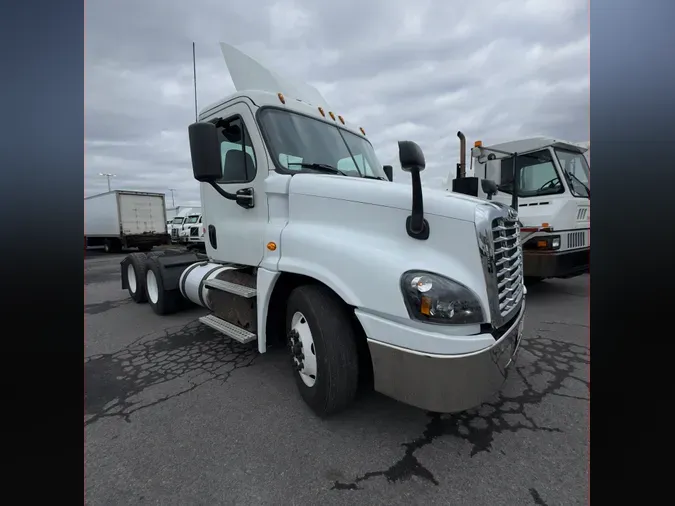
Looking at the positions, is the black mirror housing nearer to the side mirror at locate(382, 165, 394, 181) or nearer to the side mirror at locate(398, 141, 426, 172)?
the side mirror at locate(382, 165, 394, 181)

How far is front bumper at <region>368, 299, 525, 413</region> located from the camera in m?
2.01

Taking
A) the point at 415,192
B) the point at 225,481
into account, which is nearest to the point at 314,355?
the point at 225,481

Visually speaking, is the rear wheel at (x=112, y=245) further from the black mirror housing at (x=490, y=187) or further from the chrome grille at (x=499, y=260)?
the chrome grille at (x=499, y=260)

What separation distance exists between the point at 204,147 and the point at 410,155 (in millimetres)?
1736

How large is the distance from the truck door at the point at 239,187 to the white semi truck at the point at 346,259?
17 millimetres

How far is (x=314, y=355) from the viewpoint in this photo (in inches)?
103

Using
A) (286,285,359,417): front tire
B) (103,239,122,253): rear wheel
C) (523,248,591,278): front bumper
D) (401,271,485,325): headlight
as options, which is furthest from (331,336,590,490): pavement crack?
(103,239,122,253): rear wheel

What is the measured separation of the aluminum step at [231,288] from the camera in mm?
3297

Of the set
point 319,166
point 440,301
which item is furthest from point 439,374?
point 319,166

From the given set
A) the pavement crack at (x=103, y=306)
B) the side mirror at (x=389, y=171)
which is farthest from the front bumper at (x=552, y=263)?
the pavement crack at (x=103, y=306)

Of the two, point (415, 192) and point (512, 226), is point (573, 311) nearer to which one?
point (512, 226)

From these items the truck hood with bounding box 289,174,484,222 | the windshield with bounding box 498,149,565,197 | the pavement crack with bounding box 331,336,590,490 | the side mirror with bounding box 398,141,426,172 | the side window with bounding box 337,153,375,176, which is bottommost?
the pavement crack with bounding box 331,336,590,490

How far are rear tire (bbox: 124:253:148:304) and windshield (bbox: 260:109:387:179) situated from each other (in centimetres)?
471

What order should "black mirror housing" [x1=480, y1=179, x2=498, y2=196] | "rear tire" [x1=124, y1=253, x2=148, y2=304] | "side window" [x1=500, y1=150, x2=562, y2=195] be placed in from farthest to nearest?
"side window" [x1=500, y1=150, x2=562, y2=195]
"rear tire" [x1=124, y1=253, x2=148, y2=304]
"black mirror housing" [x1=480, y1=179, x2=498, y2=196]
